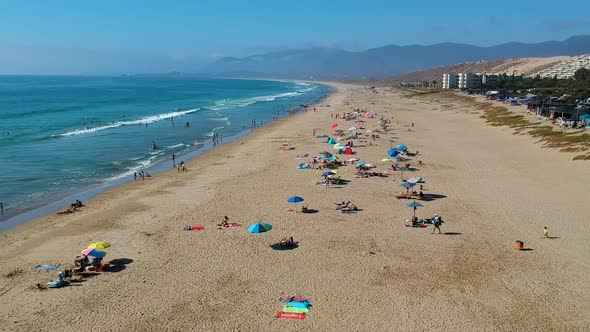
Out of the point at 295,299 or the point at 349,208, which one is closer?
the point at 295,299

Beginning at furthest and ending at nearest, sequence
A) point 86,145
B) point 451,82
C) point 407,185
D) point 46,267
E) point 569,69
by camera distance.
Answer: point 451,82 → point 569,69 → point 86,145 → point 407,185 → point 46,267

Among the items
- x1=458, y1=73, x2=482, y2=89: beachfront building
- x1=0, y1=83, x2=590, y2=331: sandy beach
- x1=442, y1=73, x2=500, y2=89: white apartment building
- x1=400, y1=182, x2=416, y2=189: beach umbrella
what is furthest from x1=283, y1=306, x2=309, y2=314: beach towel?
x1=458, y1=73, x2=482, y2=89: beachfront building

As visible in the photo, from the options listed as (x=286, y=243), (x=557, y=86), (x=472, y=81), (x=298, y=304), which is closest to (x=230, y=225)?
(x=286, y=243)

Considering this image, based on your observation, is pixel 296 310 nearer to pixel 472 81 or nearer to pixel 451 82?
pixel 472 81

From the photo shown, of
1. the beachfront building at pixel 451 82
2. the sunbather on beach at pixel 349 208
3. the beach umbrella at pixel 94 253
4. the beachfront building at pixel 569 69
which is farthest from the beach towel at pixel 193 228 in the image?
the beachfront building at pixel 451 82

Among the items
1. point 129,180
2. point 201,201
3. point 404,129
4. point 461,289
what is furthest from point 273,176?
point 404,129

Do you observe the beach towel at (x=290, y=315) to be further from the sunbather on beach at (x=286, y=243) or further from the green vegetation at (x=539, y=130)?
the green vegetation at (x=539, y=130)

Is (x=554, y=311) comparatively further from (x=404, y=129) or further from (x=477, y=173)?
(x=404, y=129)

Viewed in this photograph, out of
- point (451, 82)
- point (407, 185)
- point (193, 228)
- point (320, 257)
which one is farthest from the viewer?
point (451, 82)
